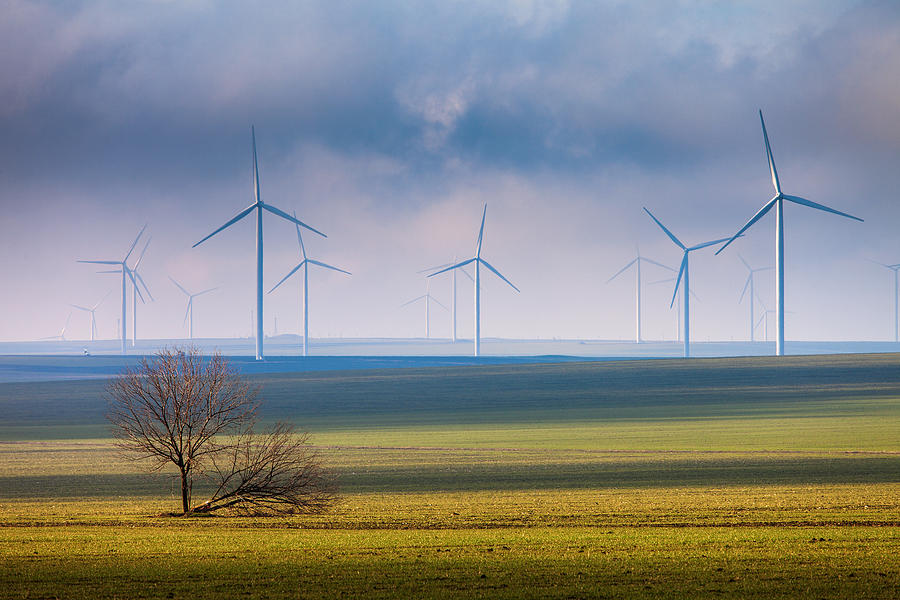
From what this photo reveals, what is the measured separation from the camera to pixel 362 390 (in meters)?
93.8

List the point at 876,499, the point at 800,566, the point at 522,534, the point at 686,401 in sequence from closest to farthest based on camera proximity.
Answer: the point at 800,566, the point at 522,534, the point at 876,499, the point at 686,401

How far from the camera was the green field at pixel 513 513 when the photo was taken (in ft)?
52.5

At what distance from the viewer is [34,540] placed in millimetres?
20797

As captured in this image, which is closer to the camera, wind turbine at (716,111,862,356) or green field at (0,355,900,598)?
green field at (0,355,900,598)

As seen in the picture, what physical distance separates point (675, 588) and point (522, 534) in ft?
21.3

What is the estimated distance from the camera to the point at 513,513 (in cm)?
2628

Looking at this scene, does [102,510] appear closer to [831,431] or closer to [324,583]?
[324,583]

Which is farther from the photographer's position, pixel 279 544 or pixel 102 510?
pixel 102 510

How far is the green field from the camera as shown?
52.5 ft

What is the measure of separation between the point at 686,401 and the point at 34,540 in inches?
2664

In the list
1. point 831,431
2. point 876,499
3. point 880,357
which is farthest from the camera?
point 880,357

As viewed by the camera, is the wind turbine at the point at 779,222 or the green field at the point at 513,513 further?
the wind turbine at the point at 779,222

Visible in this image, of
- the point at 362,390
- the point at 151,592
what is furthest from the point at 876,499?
the point at 362,390

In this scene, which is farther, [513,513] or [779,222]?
[779,222]
